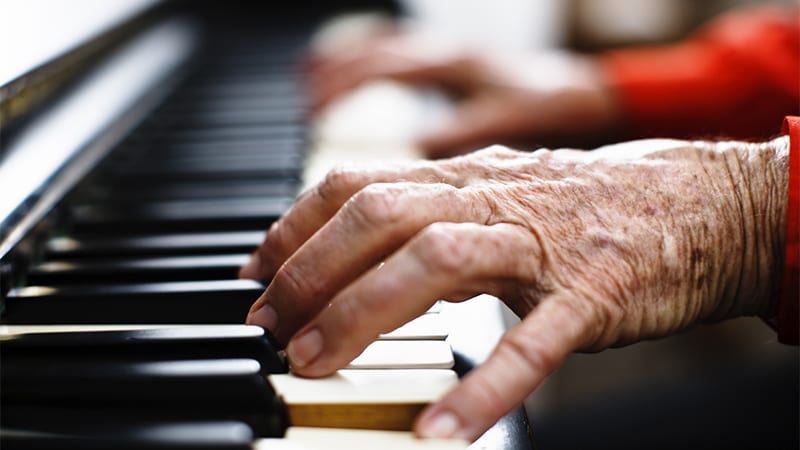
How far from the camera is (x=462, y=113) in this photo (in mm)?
1404

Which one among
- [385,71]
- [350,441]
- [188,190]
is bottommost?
[350,441]

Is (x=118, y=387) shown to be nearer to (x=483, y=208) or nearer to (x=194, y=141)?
(x=483, y=208)

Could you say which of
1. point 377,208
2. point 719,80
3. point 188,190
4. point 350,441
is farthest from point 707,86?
point 350,441

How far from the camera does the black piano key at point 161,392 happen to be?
1.57 ft

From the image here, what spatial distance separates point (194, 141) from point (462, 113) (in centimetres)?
54

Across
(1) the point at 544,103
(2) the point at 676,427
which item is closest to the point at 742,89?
(1) the point at 544,103

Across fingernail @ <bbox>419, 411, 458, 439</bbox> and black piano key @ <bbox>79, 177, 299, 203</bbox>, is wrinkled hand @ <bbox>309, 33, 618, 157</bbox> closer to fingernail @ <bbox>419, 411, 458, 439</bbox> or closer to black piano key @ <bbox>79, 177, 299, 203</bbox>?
black piano key @ <bbox>79, 177, 299, 203</bbox>

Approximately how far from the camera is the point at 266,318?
A: 56cm

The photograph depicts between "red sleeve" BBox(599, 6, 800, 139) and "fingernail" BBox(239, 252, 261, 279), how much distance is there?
1045 millimetres

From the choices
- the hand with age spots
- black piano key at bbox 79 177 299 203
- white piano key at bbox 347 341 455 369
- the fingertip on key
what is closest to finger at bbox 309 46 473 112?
black piano key at bbox 79 177 299 203

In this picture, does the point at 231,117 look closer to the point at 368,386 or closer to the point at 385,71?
the point at 385,71

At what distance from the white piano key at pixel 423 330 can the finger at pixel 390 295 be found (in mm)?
63

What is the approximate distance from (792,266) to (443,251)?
285 mm

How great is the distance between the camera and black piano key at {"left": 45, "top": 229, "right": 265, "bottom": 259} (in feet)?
2.38
